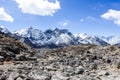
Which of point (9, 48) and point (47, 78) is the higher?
point (9, 48)

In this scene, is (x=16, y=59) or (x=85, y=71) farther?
(x=16, y=59)

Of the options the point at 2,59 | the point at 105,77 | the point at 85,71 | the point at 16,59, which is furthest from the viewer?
the point at 16,59

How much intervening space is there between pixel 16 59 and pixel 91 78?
27609 mm

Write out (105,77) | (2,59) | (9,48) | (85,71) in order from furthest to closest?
(9,48) → (2,59) → (85,71) → (105,77)

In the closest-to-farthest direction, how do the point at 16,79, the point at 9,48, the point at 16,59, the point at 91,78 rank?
the point at 16,79, the point at 91,78, the point at 16,59, the point at 9,48

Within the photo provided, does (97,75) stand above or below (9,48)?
below

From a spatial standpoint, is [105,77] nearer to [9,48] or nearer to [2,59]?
[2,59]

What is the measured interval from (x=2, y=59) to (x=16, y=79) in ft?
75.8


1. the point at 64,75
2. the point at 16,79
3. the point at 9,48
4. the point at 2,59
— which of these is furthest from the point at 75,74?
the point at 9,48

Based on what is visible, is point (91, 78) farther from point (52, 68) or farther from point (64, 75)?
point (52, 68)

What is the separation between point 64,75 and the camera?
42562 millimetres

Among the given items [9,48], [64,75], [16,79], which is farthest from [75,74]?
[9,48]

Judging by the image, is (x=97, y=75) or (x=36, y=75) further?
(x=97, y=75)

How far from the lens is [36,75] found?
134 ft
